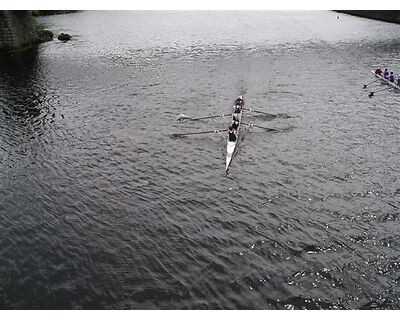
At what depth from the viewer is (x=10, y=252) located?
22719 mm

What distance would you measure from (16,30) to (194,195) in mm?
66338

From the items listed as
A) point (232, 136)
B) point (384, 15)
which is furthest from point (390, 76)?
point (384, 15)

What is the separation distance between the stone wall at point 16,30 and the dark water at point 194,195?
14.8m

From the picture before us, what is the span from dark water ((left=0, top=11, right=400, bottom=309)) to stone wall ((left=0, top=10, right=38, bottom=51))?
1476 centimetres

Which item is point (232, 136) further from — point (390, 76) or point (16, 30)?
point (16, 30)

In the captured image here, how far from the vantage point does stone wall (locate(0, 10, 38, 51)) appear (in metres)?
69.9

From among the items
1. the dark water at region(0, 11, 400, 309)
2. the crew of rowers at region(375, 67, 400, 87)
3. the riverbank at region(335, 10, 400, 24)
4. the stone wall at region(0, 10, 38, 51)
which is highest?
the stone wall at region(0, 10, 38, 51)

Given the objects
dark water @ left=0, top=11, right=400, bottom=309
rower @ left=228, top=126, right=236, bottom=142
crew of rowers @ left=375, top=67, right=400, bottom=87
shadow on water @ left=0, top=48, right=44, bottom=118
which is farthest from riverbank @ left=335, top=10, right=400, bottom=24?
shadow on water @ left=0, top=48, right=44, bottom=118

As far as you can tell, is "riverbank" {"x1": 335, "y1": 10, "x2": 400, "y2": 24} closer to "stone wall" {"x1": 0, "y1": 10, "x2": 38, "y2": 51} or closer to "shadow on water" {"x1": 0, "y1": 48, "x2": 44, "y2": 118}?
"stone wall" {"x1": 0, "y1": 10, "x2": 38, "y2": 51}

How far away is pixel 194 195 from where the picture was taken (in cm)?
2853

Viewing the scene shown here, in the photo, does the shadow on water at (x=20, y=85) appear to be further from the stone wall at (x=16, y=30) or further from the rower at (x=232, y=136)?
the rower at (x=232, y=136)

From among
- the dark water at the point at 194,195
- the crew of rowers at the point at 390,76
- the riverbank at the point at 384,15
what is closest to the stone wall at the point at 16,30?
the dark water at the point at 194,195

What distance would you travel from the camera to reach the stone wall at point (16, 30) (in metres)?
69.9

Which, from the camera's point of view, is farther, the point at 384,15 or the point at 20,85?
the point at 384,15
